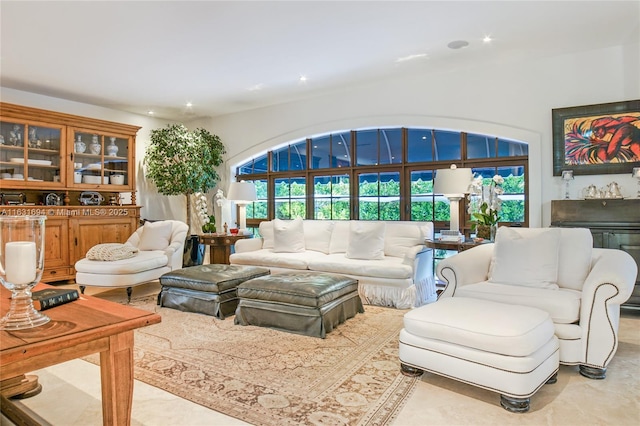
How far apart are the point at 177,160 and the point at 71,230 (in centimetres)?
182

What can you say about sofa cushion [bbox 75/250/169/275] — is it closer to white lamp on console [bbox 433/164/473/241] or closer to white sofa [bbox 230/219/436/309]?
white sofa [bbox 230/219/436/309]

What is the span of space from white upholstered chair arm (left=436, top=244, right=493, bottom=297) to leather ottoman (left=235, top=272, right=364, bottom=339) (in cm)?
89

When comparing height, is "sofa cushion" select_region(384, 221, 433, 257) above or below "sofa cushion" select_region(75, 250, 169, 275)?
above

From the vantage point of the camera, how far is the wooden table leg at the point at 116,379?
58.1 inches

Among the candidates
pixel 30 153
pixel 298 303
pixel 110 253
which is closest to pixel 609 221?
pixel 298 303

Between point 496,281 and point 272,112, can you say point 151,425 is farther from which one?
point 272,112

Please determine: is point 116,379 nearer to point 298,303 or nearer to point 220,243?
point 298,303

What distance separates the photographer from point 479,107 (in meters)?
4.69

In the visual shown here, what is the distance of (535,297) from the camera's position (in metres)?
2.54

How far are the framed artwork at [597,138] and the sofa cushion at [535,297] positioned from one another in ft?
6.66

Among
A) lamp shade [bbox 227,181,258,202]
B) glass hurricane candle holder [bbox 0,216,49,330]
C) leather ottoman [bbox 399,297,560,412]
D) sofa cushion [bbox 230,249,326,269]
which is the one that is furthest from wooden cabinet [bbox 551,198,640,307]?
glass hurricane candle holder [bbox 0,216,49,330]

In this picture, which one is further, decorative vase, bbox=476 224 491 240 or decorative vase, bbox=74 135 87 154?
A: decorative vase, bbox=74 135 87 154

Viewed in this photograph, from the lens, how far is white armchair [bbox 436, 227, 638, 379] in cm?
233

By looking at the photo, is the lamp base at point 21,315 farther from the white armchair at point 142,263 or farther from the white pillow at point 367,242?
the white pillow at point 367,242
